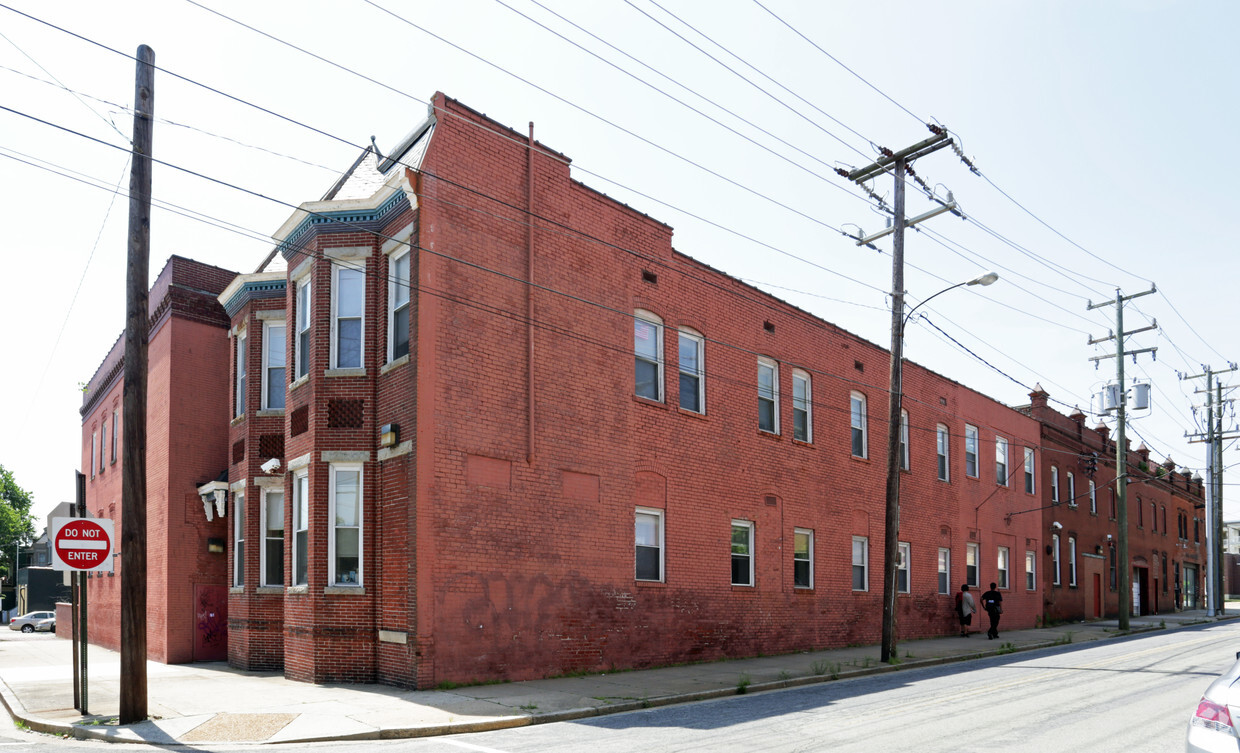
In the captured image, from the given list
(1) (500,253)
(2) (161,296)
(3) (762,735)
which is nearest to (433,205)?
(1) (500,253)

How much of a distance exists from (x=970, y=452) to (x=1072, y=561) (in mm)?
10856

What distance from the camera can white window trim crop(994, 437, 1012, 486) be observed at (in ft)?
112

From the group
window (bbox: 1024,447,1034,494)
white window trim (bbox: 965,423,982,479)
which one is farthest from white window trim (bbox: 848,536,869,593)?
window (bbox: 1024,447,1034,494)

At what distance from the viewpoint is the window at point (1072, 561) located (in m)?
39.4

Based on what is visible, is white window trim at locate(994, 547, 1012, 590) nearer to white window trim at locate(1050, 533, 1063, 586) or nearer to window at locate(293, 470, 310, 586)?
white window trim at locate(1050, 533, 1063, 586)

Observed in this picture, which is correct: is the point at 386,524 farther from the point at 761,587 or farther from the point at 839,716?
the point at 761,587

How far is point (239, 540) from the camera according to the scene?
20.6m

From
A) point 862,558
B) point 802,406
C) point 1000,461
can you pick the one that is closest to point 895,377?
point 802,406

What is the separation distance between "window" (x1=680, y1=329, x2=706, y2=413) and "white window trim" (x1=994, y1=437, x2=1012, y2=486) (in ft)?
56.4

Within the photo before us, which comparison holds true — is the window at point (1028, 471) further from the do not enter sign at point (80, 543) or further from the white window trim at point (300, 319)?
the do not enter sign at point (80, 543)

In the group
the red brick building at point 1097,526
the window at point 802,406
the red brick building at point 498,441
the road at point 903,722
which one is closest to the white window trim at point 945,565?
the red brick building at point 498,441

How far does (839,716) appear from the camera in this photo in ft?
40.8

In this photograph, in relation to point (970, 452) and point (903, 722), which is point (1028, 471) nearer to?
point (970, 452)

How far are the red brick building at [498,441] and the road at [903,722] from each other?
A: 3.59m
